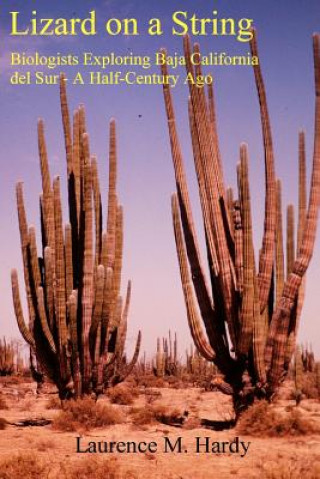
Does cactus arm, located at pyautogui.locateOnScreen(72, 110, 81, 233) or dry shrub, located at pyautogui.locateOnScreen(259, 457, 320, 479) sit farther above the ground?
cactus arm, located at pyautogui.locateOnScreen(72, 110, 81, 233)

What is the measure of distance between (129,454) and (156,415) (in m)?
3.40

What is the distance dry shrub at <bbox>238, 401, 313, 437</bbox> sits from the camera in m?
8.16

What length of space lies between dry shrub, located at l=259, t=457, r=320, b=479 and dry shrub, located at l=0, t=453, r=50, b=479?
2.54 m

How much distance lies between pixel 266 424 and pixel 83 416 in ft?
11.0

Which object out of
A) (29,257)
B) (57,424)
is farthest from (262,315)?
(29,257)

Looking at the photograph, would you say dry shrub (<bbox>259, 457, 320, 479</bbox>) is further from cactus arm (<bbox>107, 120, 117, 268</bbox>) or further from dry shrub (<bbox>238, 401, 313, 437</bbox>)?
cactus arm (<bbox>107, 120, 117, 268</bbox>)

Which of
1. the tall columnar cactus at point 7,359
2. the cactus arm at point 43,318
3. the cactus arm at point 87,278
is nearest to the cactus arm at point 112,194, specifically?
the cactus arm at point 87,278

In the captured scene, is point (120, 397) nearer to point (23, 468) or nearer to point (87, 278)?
point (87, 278)

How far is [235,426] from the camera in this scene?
8.71 metres

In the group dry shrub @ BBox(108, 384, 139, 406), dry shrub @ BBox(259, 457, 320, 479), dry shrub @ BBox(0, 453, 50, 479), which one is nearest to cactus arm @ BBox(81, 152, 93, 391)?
dry shrub @ BBox(0, 453, 50, 479)

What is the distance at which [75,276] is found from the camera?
10.6 m

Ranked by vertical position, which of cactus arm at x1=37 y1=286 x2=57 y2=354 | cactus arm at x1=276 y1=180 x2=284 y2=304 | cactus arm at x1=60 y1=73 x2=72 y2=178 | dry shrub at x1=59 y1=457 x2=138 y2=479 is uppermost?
cactus arm at x1=60 y1=73 x2=72 y2=178

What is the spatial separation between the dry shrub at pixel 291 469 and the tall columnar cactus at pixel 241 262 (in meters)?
1.96

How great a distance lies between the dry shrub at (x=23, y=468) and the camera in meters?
5.77
